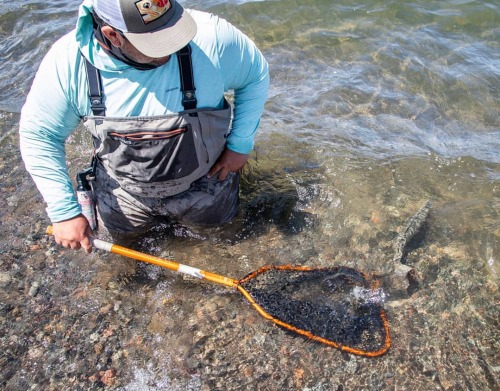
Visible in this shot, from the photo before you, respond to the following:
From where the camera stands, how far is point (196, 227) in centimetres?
461

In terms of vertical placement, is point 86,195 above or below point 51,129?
below

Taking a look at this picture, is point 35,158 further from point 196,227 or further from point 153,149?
point 196,227

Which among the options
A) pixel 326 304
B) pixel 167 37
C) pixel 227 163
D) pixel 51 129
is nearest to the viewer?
pixel 167 37

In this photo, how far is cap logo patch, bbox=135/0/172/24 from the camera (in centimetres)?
277

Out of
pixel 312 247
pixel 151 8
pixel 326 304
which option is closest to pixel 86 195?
pixel 151 8

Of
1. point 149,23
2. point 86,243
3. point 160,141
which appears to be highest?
point 149,23

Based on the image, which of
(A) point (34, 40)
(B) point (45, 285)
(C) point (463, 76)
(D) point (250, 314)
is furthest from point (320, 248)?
(A) point (34, 40)

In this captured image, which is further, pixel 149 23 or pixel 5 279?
pixel 5 279

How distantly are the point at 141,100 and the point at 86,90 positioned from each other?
1.31ft

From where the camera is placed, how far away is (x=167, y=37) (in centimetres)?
293

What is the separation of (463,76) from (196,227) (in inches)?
195

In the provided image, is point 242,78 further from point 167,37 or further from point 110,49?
point 110,49

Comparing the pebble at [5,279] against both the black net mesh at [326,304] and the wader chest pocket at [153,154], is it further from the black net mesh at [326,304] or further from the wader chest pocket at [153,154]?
the black net mesh at [326,304]

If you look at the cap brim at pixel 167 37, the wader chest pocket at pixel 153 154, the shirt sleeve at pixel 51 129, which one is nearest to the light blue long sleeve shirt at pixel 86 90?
the shirt sleeve at pixel 51 129
